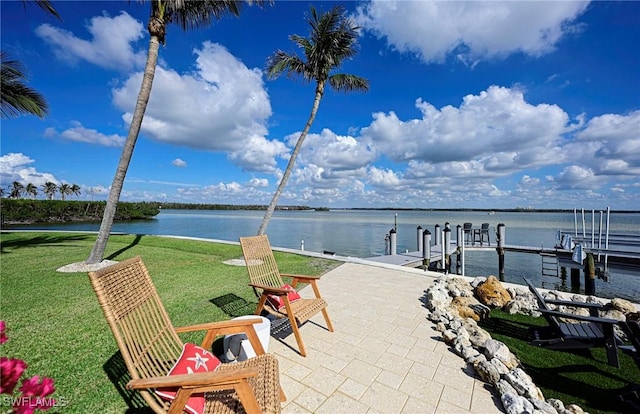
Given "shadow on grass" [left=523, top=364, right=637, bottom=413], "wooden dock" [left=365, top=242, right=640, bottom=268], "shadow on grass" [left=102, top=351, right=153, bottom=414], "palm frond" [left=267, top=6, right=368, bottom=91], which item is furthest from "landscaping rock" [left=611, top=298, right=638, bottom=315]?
"palm frond" [left=267, top=6, right=368, bottom=91]

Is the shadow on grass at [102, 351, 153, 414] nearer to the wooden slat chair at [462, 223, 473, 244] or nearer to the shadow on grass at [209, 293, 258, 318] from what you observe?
the shadow on grass at [209, 293, 258, 318]

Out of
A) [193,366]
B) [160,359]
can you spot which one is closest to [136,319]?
[160,359]

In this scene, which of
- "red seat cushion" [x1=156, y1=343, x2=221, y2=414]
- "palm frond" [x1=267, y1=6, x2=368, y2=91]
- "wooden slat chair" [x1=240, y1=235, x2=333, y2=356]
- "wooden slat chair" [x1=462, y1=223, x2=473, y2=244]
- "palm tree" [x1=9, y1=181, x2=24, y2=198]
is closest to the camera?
"red seat cushion" [x1=156, y1=343, x2=221, y2=414]

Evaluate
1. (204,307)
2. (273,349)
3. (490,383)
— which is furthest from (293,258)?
(490,383)

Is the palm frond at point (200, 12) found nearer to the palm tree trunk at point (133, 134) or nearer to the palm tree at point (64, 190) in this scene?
the palm tree trunk at point (133, 134)

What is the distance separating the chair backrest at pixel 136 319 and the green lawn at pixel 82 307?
58 cm

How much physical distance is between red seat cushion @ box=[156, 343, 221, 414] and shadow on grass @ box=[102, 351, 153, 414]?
0.58 m

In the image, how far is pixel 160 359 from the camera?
1993mm

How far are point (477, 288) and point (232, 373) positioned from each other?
523 centimetres

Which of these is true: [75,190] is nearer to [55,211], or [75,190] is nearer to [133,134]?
[55,211]

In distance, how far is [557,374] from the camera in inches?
115

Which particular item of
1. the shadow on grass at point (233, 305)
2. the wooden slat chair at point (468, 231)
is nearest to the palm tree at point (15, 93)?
the shadow on grass at point (233, 305)

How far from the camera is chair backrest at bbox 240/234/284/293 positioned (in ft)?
13.6

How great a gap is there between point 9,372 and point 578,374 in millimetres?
4387
